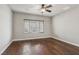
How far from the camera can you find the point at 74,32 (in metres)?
2.27

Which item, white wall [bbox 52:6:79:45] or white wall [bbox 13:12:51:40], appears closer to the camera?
white wall [bbox 13:12:51:40]

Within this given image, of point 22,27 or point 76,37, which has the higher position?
point 22,27

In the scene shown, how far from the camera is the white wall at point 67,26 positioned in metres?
1.98

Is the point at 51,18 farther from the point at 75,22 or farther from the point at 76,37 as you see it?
the point at 76,37

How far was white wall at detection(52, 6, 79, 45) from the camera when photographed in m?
1.98

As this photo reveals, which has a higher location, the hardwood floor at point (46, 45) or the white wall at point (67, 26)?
the white wall at point (67, 26)

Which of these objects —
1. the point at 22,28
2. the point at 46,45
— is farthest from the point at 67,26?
the point at 22,28

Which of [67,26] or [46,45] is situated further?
[67,26]

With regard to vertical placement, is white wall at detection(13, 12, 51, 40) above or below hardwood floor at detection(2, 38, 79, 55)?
above

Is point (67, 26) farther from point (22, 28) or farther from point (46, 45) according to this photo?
point (22, 28)

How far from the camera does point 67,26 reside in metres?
2.16
